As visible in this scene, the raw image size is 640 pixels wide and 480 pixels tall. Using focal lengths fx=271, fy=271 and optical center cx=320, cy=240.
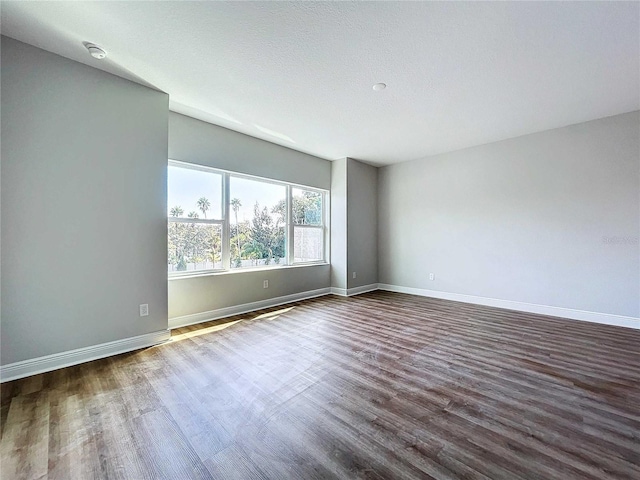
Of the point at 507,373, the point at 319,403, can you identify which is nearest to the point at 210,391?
the point at 319,403

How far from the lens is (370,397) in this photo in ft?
6.35

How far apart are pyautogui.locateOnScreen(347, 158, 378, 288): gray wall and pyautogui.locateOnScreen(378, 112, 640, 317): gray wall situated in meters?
0.50

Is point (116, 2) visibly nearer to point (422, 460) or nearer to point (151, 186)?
point (151, 186)

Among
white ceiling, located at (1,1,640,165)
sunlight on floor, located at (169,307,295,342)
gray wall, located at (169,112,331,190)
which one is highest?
white ceiling, located at (1,1,640,165)

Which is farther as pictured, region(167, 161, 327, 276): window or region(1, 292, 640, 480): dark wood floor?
region(167, 161, 327, 276): window

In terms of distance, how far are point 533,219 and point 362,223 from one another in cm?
282

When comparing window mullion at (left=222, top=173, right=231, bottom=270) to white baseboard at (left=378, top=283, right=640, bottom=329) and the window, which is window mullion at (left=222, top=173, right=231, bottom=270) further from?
white baseboard at (left=378, top=283, right=640, bottom=329)

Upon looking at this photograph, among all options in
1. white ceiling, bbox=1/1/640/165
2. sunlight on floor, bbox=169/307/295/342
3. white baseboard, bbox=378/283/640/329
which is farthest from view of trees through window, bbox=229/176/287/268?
white baseboard, bbox=378/283/640/329

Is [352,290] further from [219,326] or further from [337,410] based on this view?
[337,410]

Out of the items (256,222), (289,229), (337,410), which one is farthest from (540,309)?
(256,222)

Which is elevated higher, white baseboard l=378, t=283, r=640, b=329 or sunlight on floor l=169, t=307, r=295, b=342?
white baseboard l=378, t=283, r=640, b=329

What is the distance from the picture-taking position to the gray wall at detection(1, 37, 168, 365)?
7.13 ft

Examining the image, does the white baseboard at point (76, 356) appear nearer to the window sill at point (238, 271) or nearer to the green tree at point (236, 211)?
the window sill at point (238, 271)

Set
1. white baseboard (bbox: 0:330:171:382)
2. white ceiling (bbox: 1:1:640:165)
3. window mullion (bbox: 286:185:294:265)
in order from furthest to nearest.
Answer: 1. window mullion (bbox: 286:185:294:265)
2. white baseboard (bbox: 0:330:171:382)
3. white ceiling (bbox: 1:1:640:165)
